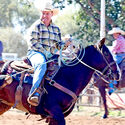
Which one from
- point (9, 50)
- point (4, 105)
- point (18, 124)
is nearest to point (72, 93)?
point (4, 105)

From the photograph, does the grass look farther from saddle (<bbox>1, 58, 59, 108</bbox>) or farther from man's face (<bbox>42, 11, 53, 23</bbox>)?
man's face (<bbox>42, 11, 53, 23</bbox>)

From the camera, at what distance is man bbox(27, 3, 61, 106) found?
19.9ft

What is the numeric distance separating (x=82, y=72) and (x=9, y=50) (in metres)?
40.3

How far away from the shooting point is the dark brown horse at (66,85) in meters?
6.02

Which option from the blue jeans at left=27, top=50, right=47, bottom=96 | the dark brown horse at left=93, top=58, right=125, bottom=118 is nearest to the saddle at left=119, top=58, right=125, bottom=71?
the dark brown horse at left=93, top=58, right=125, bottom=118

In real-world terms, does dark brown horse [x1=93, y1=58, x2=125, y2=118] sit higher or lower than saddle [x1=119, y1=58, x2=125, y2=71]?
lower

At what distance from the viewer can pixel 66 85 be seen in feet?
20.2

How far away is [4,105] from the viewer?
689 centimetres

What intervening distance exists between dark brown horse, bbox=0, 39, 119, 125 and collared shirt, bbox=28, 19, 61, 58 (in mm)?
432

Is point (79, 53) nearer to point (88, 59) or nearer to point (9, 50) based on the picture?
point (88, 59)

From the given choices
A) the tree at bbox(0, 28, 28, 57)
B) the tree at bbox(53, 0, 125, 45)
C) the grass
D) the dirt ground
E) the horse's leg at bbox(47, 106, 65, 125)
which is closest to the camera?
the horse's leg at bbox(47, 106, 65, 125)

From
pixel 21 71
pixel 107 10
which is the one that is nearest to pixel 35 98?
pixel 21 71

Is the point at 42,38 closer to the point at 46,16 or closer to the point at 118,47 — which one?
the point at 46,16

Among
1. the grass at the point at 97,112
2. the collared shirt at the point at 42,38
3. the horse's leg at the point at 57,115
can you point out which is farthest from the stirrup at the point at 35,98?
the grass at the point at 97,112
